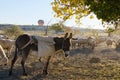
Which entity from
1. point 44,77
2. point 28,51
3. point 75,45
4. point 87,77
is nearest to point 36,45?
point 28,51

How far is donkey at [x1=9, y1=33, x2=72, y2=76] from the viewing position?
15961 mm

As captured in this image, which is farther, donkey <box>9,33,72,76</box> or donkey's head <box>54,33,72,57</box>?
donkey's head <box>54,33,72,57</box>

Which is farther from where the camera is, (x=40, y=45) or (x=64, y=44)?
(x=64, y=44)

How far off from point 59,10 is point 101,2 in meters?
10.4

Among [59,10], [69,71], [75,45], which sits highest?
[59,10]

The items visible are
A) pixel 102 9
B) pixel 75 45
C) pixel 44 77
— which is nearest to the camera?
pixel 102 9

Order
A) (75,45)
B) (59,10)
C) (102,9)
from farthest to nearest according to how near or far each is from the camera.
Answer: (75,45)
(59,10)
(102,9)

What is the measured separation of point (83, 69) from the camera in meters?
18.6

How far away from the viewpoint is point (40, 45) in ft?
52.7

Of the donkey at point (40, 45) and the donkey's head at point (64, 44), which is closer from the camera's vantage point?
the donkey at point (40, 45)

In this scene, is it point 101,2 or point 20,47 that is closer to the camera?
point 101,2

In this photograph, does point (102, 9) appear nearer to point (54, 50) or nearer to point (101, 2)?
point (101, 2)

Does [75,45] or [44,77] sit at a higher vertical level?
[44,77]

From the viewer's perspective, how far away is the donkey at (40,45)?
628 inches
